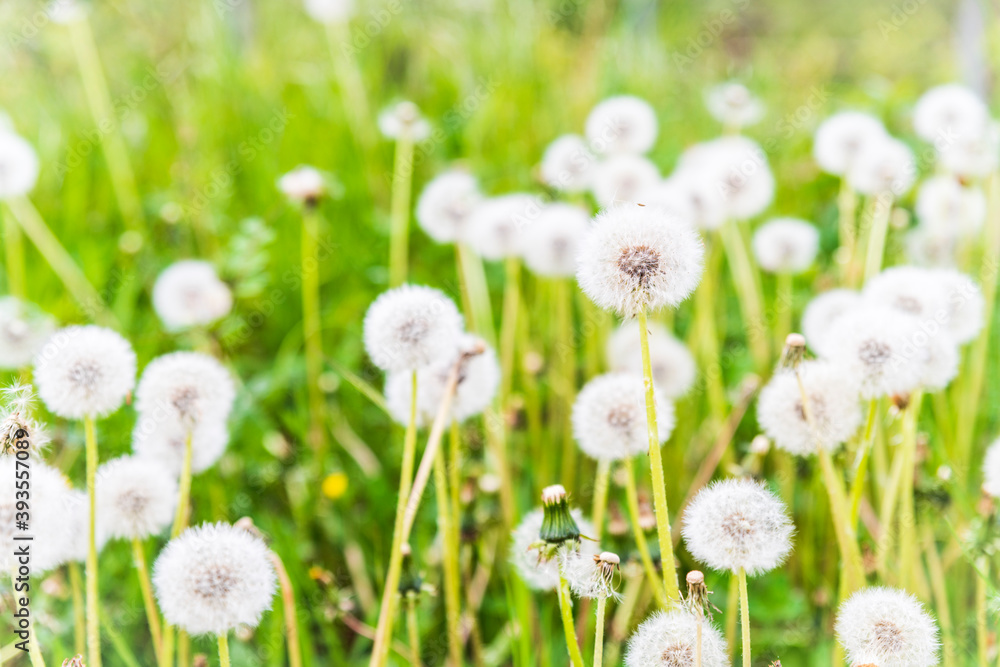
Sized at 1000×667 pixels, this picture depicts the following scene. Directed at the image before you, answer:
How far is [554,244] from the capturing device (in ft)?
5.54

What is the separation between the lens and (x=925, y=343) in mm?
1076

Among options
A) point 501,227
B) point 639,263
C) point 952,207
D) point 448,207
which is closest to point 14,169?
point 448,207

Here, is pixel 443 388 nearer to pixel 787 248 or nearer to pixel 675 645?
pixel 675 645

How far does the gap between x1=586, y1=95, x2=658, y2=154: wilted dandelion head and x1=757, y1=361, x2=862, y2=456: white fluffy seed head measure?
1.00 metres

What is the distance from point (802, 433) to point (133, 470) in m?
0.89

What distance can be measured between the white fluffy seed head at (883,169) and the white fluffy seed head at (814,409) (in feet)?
2.56

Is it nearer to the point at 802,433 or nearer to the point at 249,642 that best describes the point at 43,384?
the point at 249,642

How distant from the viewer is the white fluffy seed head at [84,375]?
99 centimetres

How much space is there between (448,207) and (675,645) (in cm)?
119

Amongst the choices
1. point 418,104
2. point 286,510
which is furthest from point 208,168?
point 286,510

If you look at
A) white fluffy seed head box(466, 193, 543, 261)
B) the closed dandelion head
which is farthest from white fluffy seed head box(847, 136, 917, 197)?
white fluffy seed head box(466, 193, 543, 261)

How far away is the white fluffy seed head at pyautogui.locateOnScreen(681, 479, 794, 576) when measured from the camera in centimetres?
81

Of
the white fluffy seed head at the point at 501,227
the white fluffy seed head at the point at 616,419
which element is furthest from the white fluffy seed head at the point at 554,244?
the white fluffy seed head at the point at 616,419

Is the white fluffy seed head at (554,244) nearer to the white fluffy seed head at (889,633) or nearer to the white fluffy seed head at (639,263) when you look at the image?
the white fluffy seed head at (639,263)
